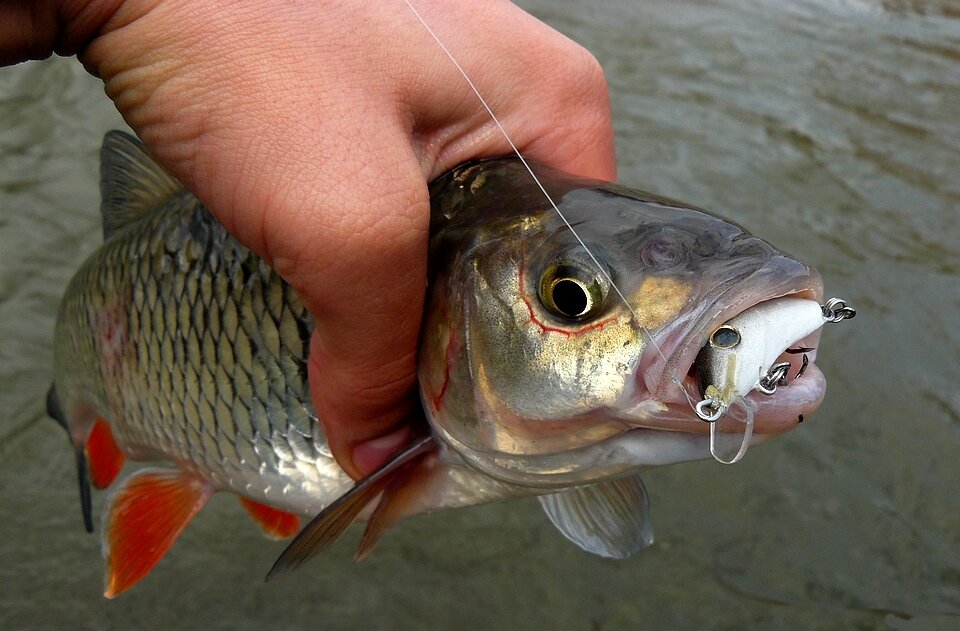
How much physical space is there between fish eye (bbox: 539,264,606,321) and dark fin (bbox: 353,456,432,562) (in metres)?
0.60

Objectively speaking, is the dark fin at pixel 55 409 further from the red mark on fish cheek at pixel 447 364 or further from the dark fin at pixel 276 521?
the red mark on fish cheek at pixel 447 364

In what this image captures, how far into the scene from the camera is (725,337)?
1.32 metres

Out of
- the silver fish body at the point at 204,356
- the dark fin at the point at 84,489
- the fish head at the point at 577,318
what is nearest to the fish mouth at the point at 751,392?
the fish head at the point at 577,318

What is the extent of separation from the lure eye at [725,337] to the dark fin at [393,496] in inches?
32.3

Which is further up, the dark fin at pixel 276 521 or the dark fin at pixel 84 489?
the dark fin at pixel 276 521

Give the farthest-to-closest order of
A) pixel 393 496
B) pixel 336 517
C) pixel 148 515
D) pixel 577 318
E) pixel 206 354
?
1. pixel 148 515
2. pixel 206 354
3. pixel 393 496
4. pixel 336 517
5. pixel 577 318

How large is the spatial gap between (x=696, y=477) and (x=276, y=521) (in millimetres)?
1563

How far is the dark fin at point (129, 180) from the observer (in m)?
2.68

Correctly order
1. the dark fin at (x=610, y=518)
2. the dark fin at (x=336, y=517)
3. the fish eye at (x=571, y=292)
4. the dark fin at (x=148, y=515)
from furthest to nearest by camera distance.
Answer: the dark fin at (x=148, y=515)
the dark fin at (x=610, y=518)
the dark fin at (x=336, y=517)
the fish eye at (x=571, y=292)

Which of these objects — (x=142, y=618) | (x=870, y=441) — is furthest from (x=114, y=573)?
(x=870, y=441)

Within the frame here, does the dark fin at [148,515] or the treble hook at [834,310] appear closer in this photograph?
the treble hook at [834,310]

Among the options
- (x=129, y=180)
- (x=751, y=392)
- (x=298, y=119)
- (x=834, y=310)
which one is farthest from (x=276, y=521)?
(x=834, y=310)

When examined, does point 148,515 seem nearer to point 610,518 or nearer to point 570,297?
point 610,518

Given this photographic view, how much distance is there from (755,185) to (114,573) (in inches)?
153
